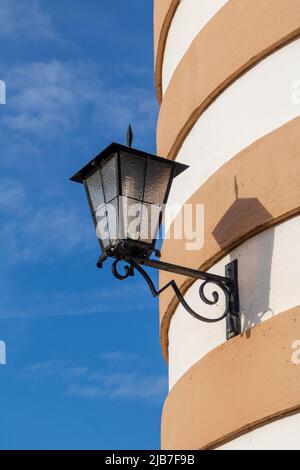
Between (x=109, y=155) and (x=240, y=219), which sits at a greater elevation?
(x=109, y=155)

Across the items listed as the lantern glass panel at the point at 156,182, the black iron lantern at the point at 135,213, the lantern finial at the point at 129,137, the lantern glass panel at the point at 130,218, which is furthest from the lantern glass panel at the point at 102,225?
the lantern finial at the point at 129,137

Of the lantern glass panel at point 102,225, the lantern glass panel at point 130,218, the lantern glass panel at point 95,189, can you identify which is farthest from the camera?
the lantern glass panel at point 95,189

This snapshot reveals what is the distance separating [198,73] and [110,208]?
4.64ft

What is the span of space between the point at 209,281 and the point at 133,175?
2.36ft

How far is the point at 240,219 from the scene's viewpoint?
6.03 m

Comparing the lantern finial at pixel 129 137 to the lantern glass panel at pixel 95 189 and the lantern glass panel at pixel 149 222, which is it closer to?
the lantern glass panel at pixel 95 189

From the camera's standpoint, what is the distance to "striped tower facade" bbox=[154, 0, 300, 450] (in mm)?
5551

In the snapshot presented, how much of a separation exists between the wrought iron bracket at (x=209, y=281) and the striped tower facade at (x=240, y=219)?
0.05 m

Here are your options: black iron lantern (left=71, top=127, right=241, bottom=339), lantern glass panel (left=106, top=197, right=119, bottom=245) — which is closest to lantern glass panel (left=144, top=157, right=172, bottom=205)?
black iron lantern (left=71, top=127, right=241, bottom=339)

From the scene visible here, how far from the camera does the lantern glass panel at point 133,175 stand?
5828 millimetres

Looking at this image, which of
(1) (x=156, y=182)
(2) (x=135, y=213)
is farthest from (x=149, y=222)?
(1) (x=156, y=182)

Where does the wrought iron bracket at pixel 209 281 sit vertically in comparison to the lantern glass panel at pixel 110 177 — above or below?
below

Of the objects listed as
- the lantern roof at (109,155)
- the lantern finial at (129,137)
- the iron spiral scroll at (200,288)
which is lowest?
the iron spiral scroll at (200,288)

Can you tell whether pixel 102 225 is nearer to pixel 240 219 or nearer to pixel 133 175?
pixel 133 175
